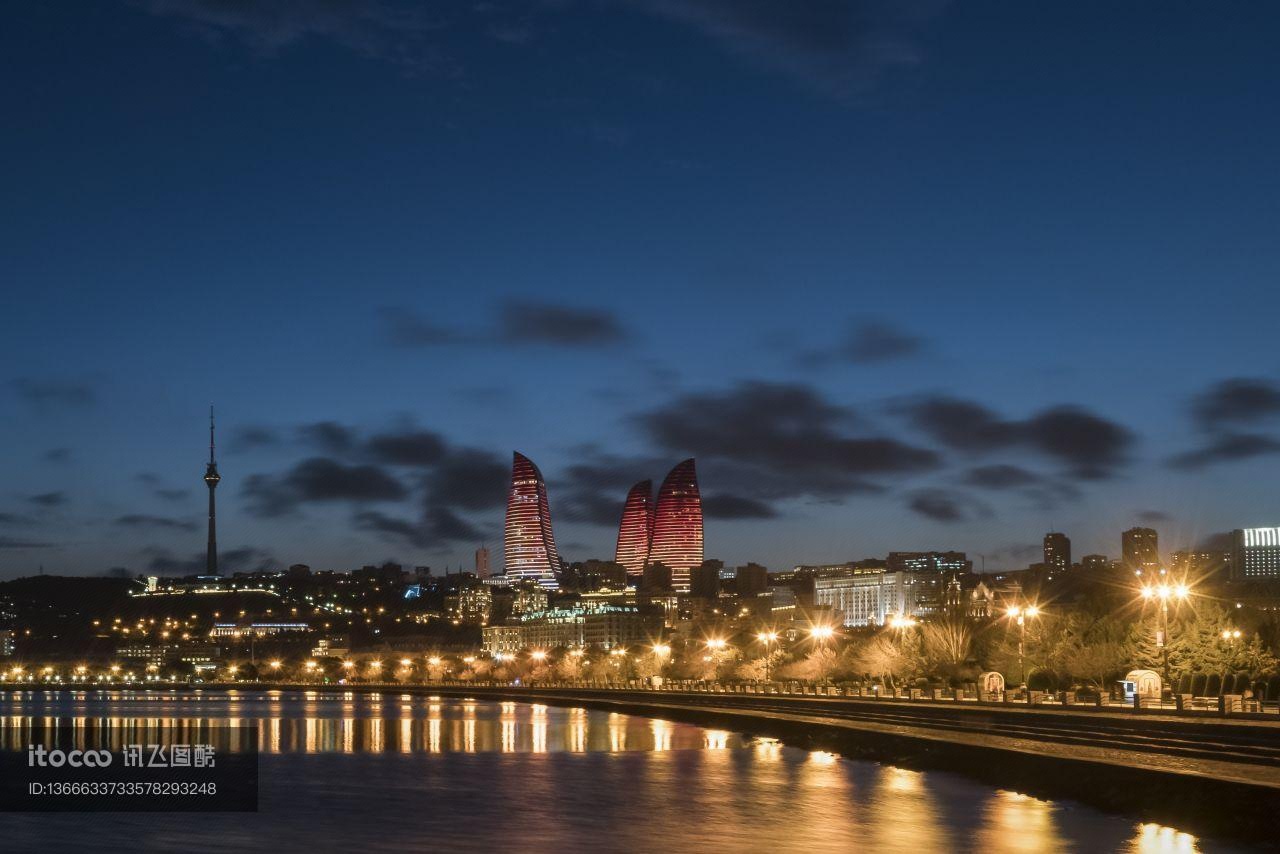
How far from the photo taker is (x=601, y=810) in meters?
44.3

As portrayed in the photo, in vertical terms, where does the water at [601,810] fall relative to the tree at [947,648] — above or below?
below

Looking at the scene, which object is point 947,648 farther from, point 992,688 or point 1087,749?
point 1087,749

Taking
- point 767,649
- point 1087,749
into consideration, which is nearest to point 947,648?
point 767,649

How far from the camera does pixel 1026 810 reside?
39.9 metres

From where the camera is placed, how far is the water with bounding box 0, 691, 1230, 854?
36.1m

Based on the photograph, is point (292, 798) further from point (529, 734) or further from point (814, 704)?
point (814, 704)

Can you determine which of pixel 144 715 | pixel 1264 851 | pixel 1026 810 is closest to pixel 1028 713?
pixel 1026 810

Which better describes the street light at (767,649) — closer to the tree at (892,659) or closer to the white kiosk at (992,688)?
the tree at (892,659)

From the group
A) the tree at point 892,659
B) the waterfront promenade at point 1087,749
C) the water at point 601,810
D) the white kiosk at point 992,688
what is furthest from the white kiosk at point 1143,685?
the tree at point 892,659

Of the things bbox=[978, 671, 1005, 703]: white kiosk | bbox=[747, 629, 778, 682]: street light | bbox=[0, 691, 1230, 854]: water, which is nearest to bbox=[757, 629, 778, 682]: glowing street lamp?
bbox=[747, 629, 778, 682]: street light

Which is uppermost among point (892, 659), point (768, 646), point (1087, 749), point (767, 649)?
point (768, 646)

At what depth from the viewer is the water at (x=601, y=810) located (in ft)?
118

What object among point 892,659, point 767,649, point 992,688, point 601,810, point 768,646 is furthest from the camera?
point 768,646

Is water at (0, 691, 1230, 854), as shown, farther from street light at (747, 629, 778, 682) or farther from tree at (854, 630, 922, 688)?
street light at (747, 629, 778, 682)
